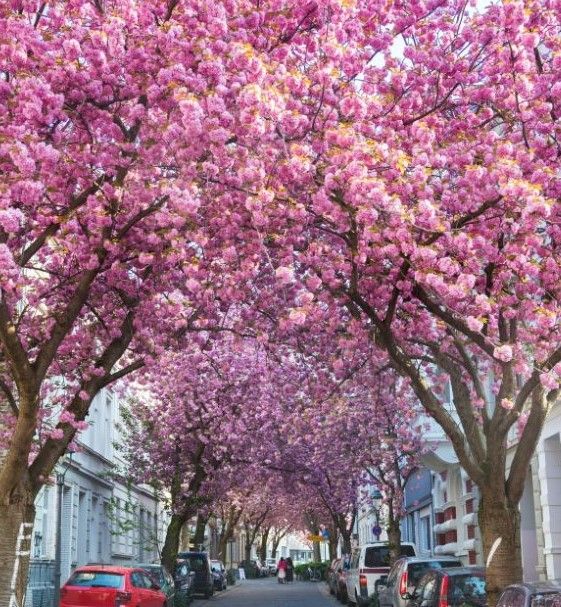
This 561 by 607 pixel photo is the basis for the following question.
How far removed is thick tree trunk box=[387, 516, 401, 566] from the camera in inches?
976

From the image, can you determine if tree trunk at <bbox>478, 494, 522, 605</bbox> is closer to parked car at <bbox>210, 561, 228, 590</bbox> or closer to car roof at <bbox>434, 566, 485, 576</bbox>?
car roof at <bbox>434, 566, 485, 576</bbox>

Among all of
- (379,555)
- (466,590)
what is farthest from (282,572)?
(466,590)

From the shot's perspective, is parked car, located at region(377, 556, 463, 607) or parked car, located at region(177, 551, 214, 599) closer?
parked car, located at region(377, 556, 463, 607)

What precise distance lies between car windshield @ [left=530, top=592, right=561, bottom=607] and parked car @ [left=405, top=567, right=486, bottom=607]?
4665 millimetres

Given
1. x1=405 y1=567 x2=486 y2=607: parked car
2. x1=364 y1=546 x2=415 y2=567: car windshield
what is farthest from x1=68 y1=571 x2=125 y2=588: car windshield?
x1=364 y1=546 x2=415 y2=567: car windshield

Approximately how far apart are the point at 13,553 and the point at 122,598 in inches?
240

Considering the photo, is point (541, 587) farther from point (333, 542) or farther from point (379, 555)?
point (333, 542)

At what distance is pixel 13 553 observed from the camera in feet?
38.2

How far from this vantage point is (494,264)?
1124cm

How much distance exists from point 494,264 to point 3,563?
23.1 ft

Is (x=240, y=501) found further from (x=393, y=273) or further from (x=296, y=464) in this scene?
(x=393, y=273)

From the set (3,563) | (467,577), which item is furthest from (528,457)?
(3,563)

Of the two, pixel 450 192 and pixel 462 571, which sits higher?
pixel 450 192

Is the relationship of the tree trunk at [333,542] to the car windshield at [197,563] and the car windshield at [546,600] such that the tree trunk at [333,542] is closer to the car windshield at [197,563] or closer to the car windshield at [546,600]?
the car windshield at [197,563]
